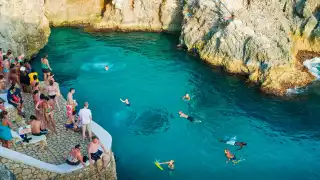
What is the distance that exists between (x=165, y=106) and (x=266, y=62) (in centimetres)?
1078

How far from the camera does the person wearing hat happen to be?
21531 millimetres

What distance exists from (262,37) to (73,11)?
2472 cm

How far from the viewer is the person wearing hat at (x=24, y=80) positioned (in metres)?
21.5

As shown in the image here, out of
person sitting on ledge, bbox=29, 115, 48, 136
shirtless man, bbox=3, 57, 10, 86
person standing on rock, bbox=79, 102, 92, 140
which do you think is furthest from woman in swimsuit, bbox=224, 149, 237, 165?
shirtless man, bbox=3, 57, 10, 86

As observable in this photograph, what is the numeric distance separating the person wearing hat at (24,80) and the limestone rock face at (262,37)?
767 inches

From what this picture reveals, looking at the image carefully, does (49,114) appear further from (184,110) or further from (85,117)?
(184,110)

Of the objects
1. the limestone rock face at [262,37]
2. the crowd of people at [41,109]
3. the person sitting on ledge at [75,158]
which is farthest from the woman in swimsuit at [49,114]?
the limestone rock face at [262,37]

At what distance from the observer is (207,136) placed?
25.8 meters

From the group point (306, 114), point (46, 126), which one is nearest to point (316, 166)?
point (306, 114)

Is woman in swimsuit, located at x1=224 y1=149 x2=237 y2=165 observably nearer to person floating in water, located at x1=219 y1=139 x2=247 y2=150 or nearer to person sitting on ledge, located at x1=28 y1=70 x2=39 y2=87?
person floating in water, located at x1=219 y1=139 x2=247 y2=150

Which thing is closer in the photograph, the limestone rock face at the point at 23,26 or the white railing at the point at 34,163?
the white railing at the point at 34,163

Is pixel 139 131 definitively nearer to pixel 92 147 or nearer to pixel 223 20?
pixel 92 147

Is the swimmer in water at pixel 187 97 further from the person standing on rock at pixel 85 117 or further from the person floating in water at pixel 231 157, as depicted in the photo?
the person standing on rock at pixel 85 117

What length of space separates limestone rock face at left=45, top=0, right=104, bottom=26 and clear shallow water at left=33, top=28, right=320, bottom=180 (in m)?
5.72
